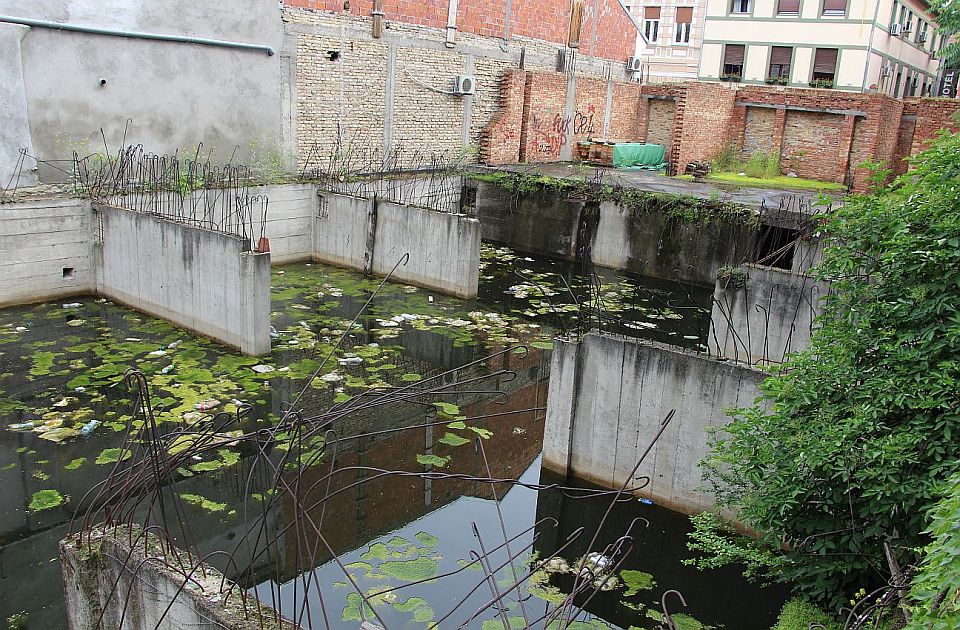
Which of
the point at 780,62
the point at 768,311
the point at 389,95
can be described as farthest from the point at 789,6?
the point at 768,311

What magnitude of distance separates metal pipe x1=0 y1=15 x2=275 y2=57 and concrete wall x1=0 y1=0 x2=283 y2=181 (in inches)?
3.1

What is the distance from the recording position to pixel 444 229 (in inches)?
528

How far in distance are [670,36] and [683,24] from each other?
756mm

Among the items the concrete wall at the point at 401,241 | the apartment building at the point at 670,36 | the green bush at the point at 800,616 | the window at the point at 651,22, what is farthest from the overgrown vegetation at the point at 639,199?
the window at the point at 651,22

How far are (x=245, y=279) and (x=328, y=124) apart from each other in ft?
26.3

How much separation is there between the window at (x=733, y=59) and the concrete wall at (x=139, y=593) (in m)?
31.5

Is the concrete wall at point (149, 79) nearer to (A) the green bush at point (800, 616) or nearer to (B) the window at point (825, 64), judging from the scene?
(A) the green bush at point (800, 616)

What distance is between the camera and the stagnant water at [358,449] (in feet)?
19.5

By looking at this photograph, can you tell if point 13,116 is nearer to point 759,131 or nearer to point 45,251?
point 45,251

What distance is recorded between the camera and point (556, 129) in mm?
23266

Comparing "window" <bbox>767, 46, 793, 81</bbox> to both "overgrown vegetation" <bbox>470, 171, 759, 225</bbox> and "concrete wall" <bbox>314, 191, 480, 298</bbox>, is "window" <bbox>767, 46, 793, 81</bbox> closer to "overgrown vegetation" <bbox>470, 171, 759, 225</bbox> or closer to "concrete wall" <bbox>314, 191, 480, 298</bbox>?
"overgrown vegetation" <bbox>470, 171, 759, 225</bbox>

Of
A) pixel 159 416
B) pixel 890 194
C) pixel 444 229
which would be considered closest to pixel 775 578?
pixel 890 194

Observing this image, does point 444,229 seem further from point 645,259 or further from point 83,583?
point 83,583

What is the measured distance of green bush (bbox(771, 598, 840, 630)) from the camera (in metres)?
5.24
